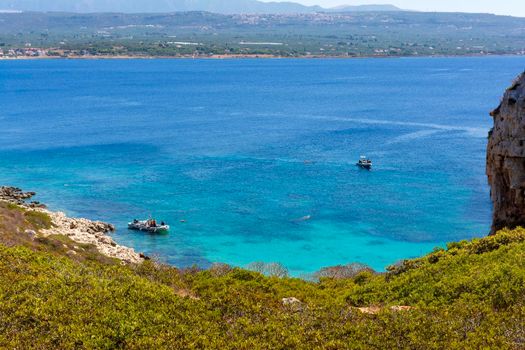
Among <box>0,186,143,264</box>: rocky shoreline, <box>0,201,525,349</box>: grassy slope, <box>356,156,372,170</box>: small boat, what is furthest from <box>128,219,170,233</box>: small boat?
<box>356,156,372,170</box>: small boat

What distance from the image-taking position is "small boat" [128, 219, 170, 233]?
4831 cm

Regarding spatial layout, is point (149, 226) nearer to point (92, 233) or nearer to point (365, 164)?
point (92, 233)

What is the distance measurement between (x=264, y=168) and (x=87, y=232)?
85.7ft

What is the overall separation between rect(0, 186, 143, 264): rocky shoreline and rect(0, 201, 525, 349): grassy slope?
18023 mm

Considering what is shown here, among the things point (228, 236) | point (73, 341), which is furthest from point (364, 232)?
point (73, 341)

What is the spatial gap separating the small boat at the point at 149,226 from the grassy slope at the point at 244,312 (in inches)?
1005

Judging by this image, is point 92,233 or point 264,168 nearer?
point 92,233

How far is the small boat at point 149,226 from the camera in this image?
4831 centimetres

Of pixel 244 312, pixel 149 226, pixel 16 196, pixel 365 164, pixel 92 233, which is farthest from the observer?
pixel 365 164

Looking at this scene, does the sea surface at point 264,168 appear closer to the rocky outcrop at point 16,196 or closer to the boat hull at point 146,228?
the boat hull at point 146,228

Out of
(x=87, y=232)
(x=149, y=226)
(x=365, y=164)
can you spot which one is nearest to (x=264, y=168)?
(x=365, y=164)

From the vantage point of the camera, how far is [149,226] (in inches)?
1902

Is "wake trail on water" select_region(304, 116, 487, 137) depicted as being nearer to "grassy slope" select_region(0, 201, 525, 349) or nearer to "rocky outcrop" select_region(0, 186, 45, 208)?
"rocky outcrop" select_region(0, 186, 45, 208)

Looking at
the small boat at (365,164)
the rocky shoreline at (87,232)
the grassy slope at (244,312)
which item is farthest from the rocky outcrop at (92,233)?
the small boat at (365,164)
